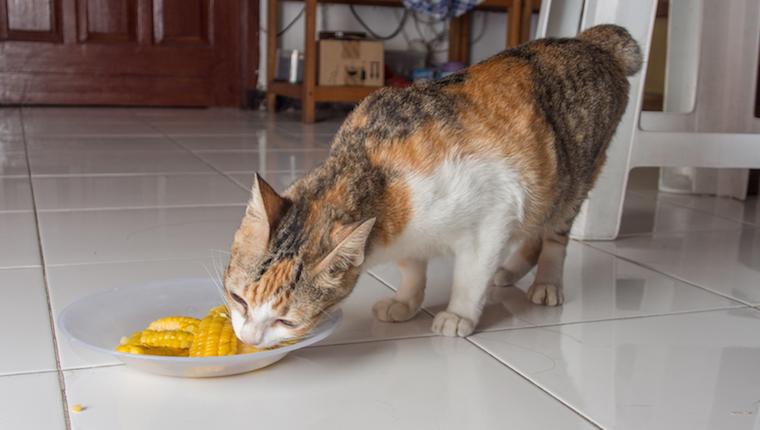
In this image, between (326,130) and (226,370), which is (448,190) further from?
(326,130)

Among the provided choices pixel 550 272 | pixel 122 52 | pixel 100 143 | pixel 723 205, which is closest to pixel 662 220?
pixel 723 205

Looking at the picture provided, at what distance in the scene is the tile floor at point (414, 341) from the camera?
3.56 feet

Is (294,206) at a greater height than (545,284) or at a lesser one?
greater

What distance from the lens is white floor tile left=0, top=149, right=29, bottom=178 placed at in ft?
8.92

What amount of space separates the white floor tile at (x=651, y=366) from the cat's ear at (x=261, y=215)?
433 mm

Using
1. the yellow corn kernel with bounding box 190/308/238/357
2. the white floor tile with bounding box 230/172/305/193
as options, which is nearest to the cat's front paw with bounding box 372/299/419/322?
the yellow corn kernel with bounding box 190/308/238/357

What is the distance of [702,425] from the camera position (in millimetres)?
1081

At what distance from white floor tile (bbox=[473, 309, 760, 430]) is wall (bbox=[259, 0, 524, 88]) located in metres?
3.90

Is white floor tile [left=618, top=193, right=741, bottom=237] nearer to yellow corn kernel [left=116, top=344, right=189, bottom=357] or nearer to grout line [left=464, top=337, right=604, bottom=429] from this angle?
grout line [left=464, top=337, right=604, bottom=429]

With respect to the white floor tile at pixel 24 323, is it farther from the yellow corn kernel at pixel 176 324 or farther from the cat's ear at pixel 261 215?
the cat's ear at pixel 261 215

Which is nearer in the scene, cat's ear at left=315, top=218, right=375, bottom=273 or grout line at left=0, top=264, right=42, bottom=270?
cat's ear at left=315, top=218, right=375, bottom=273

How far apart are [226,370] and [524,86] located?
0.73 meters

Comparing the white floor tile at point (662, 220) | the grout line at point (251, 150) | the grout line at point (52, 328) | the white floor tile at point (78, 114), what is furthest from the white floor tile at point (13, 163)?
the white floor tile at point (662, 220)

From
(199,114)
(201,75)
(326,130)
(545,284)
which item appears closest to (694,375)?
(545,284)
